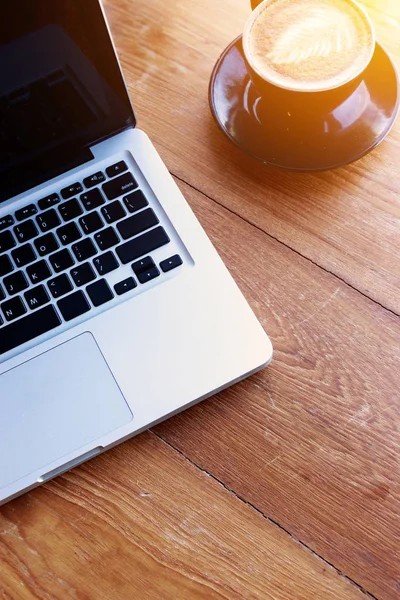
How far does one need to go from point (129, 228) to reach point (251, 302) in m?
0.13

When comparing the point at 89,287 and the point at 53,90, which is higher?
the point at 53,90

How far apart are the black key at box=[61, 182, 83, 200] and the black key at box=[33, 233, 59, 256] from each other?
0.13 feet

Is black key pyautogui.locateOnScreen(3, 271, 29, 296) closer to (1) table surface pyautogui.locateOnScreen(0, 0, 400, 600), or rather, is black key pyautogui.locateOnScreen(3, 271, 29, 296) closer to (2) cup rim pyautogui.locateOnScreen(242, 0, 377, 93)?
(1) table surface pyautogui.locateOnScreen(0, 0, 400, 600)

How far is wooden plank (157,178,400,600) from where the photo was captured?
0.52 metres

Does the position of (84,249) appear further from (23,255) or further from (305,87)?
(305,87)

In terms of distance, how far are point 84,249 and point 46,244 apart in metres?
0.04

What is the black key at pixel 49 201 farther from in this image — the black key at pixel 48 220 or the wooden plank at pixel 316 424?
the wooden plank at pixel 316 424

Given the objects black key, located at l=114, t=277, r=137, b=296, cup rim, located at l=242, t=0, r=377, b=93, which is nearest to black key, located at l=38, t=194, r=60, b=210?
black key, located at l=114, t=277, r=137, b=296

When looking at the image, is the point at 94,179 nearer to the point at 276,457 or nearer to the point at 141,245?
the point at 141,245

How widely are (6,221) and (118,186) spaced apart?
0.35 ft

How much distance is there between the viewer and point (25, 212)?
587 mm

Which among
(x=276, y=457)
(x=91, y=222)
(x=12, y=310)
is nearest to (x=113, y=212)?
(x=91, y=222)

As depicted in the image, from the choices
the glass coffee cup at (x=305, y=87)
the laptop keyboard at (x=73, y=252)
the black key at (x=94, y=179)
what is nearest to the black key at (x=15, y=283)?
the laptop keyboard at (x=73, y=252)

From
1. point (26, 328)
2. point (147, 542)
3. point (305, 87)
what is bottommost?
point (147, 542)
